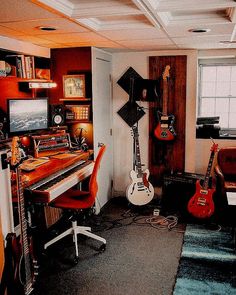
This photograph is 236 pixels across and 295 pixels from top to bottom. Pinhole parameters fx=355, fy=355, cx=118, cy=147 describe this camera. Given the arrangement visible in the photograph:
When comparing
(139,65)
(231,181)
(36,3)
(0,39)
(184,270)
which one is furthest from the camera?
(139,65)

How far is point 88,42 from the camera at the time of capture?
163 inches

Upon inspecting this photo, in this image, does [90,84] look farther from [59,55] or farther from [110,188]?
[110,188]

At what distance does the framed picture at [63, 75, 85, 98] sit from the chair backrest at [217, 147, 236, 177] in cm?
210

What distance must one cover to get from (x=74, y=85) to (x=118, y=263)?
231 cm

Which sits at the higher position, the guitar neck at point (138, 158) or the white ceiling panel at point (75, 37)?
the white ceiling panel at point (75, 37)

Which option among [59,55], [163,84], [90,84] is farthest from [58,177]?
[163,84]

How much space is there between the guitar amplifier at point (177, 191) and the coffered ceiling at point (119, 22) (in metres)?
1.81

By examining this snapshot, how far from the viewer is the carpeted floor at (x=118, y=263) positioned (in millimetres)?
3156

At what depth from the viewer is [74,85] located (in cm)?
464

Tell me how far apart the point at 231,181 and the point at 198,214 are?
750 millimetres

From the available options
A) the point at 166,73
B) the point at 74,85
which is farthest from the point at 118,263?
the point at 166,73

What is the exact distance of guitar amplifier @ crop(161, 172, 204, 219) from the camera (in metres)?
4.92

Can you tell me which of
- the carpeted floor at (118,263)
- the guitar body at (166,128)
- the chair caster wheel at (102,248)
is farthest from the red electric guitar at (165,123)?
the chair caster wheel at (102,248)

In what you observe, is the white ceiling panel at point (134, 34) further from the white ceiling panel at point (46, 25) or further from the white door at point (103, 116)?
the white door at point (103, 116)
